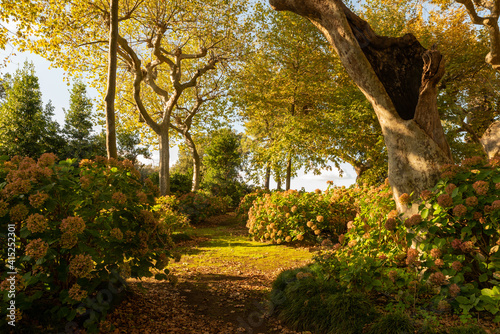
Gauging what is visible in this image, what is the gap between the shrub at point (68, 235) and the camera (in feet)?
7.99

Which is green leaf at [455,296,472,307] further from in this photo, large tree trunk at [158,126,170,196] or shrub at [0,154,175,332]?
large tree trunk at [158,126,170,196]

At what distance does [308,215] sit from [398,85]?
401 cm

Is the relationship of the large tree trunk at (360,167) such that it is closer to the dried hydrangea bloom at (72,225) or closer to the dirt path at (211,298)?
the dirt path at (211,298)

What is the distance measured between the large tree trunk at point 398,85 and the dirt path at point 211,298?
2401 millimetres

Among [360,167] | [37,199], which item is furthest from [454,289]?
[360,167]

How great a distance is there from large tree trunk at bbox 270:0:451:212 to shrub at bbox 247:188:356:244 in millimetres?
3389

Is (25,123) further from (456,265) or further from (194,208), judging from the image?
(456,265)

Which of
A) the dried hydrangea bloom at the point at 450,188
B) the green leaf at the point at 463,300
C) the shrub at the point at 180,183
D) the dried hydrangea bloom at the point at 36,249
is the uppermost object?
the shrub at the point at 180,183

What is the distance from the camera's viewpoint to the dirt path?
3.33 meters

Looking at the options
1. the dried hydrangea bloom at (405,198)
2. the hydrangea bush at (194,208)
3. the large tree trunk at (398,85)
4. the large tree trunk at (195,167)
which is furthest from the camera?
the large tree trunk at (195,167)

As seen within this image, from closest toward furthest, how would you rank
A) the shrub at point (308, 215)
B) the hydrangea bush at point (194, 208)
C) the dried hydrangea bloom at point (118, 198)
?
the dried hydrangea bloom at point (118, 198)
the shrub at point (308, 215)
the hydrangea bush at point (194, 208)

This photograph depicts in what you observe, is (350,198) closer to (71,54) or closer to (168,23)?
(168,23)

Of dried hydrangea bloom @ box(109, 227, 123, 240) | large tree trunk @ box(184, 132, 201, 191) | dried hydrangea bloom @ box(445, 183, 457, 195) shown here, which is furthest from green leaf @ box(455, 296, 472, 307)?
large tree trunk @ box(184, 132, 201, 191)

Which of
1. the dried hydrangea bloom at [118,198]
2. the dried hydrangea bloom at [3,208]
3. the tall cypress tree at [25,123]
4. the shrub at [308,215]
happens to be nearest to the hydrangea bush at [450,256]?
the dried hydrangea bloom at [118,198]
